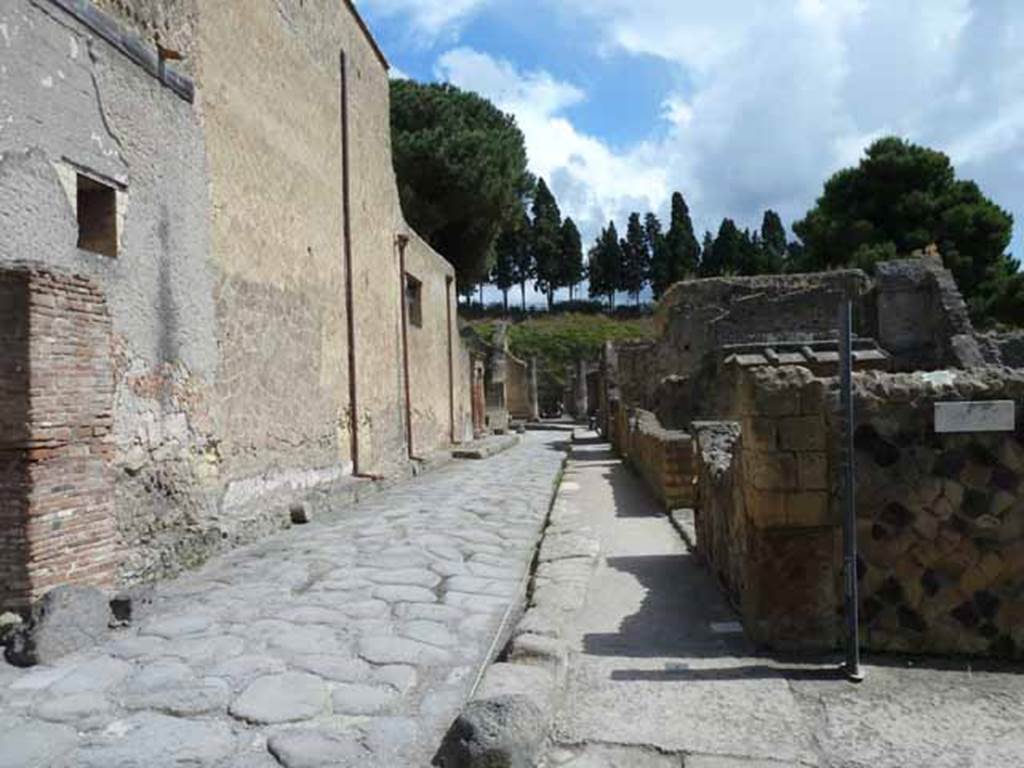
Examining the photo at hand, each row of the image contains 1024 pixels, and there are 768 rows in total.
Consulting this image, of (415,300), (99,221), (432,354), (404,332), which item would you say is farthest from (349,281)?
(432,354)

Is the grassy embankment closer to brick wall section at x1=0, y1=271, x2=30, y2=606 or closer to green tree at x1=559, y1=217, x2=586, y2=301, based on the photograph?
green tree at x1=559, y1=217, x2=586, y2=301

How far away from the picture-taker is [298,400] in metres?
8.61

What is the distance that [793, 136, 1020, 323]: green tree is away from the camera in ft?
102

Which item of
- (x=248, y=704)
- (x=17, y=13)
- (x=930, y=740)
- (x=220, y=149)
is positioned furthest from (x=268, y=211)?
(x=930, y=740)

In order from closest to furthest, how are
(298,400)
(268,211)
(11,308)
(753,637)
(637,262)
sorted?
1. (753,637)
2. (11,308)
3. (268,211)
4. (298,400)
5. (637,262)

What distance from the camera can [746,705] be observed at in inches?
119

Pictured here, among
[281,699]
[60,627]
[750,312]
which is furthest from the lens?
[750,312]

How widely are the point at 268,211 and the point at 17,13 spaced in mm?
3626

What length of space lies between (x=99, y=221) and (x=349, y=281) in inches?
211

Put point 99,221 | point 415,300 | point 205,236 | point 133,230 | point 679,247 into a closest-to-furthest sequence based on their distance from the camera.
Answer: point 99,221 < point 133,230 < point 205,236 < point 415,300 < point 679,247

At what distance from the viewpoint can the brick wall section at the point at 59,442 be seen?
13.4 ft

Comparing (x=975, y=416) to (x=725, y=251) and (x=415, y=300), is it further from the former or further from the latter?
(x=725, y=251)

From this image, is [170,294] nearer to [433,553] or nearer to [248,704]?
[433,553]

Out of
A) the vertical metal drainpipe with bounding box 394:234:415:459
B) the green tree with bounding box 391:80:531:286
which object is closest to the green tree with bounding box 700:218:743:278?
the green tree with bounding box 391:80:531:286
